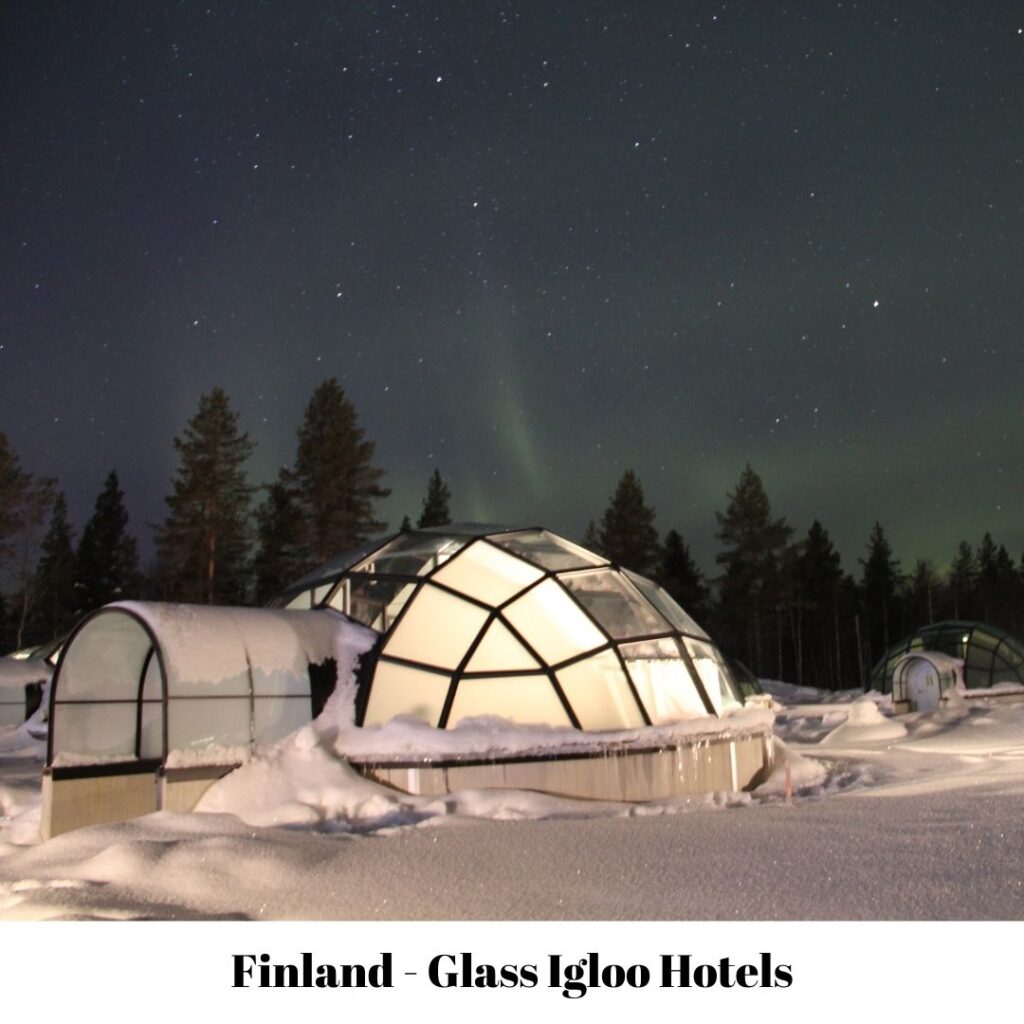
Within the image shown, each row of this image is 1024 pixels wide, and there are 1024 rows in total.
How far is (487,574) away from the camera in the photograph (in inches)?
452

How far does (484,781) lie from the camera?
9.62m

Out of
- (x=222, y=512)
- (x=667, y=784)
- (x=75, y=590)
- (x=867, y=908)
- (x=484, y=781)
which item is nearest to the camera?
(x=867, y=908)

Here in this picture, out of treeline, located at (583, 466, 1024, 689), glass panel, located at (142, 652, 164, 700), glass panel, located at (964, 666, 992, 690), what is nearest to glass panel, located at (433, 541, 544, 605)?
glass panel, located at (142, 652, 164, 700)

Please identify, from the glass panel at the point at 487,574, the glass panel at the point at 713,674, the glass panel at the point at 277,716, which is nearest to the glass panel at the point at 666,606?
the glass panel at the point at 713,674

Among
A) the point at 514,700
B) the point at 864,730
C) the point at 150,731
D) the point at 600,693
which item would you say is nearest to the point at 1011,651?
the point at 864,730

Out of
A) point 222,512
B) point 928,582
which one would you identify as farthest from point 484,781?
point 928,582

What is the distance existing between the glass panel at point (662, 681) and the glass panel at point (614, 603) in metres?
0.22

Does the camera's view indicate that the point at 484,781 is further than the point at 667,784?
No

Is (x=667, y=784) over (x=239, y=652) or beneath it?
beneath

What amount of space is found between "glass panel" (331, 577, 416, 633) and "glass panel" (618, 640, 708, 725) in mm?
2661

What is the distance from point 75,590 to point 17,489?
56.4 ft

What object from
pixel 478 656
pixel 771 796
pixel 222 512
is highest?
pixel 222 512

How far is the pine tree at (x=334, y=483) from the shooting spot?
37625mm
